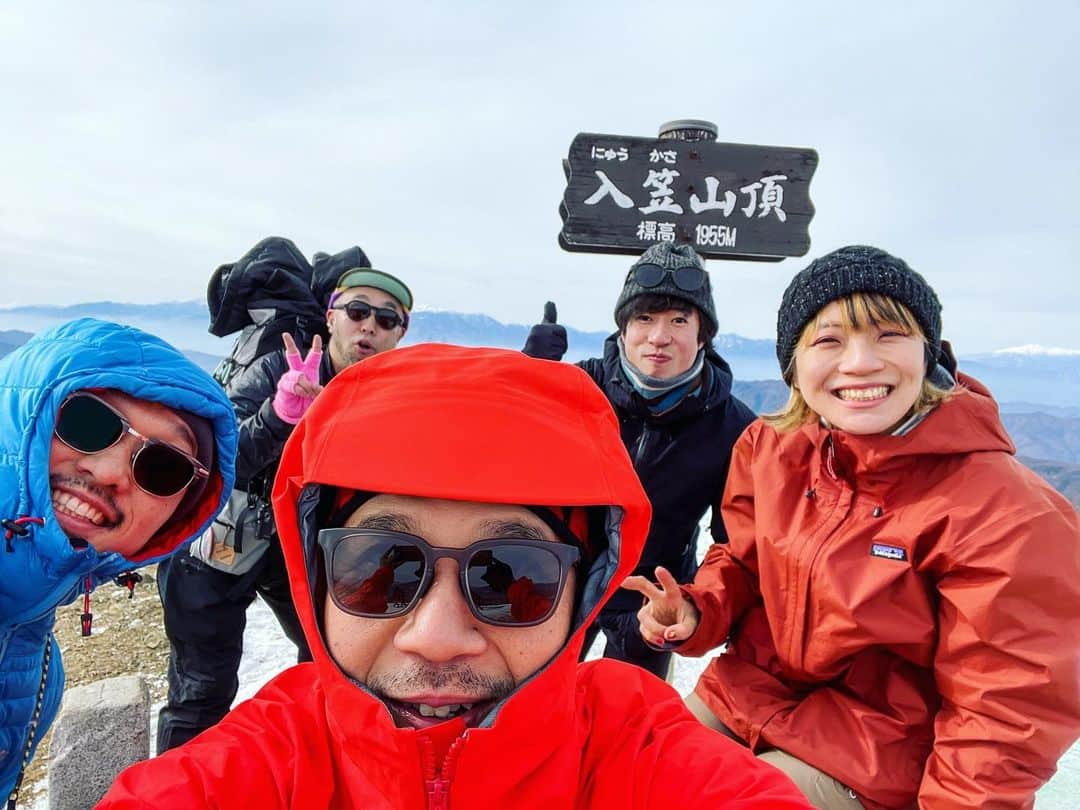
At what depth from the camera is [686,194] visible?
3570 mm

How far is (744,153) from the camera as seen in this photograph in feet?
11.5

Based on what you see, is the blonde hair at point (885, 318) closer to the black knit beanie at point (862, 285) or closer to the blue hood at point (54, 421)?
the black knit beanie at point (862, 285)

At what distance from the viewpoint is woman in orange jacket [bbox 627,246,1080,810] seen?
140cm

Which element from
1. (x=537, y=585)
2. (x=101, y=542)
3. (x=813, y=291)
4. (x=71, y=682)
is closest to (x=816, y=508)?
(x=813, y=291)

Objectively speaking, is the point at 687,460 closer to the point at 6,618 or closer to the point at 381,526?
the point at 381,526

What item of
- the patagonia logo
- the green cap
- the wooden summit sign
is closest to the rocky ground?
the green cap

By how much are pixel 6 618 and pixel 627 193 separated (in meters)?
3.45

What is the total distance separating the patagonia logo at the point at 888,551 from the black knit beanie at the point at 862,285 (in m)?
0.59

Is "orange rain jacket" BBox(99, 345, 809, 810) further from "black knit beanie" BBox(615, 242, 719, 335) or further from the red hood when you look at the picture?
"black knit beanie" BBox(615, 242, 719, 335)

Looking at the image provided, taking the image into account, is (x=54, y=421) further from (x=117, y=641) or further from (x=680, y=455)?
(x=117, y=641)

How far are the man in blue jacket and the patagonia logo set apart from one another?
2.05m

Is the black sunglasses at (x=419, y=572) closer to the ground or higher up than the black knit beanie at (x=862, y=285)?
closer to the ground

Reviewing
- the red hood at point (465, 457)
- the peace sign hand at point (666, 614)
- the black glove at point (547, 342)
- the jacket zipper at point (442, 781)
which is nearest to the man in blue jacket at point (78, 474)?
the red hood at point (465, 457)

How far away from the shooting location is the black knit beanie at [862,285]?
1684mm
